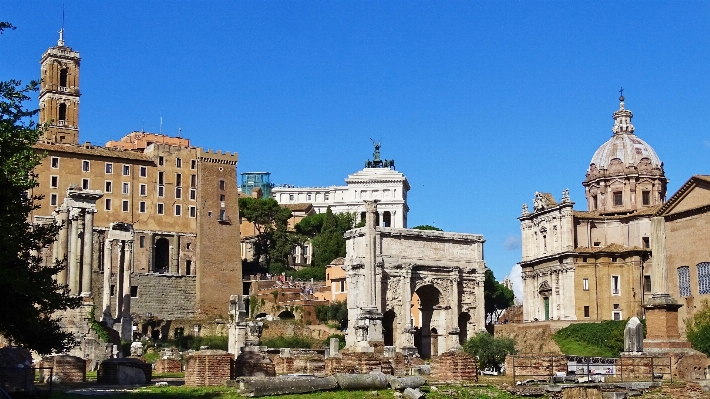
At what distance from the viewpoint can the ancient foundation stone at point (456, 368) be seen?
20.2 m

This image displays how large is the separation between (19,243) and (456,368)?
9499 mm

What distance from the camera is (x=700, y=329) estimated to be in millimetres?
39125

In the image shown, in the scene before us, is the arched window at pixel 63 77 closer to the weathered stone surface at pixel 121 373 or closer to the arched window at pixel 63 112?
the arched window at pixel 63 112

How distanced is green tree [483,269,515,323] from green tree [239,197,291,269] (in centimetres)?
1903

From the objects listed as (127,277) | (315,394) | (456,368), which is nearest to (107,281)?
(127,277)

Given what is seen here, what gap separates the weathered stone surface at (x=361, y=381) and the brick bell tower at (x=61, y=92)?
209ft

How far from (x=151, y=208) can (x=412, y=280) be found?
2881 centimetres

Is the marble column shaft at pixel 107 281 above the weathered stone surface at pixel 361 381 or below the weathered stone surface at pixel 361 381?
above

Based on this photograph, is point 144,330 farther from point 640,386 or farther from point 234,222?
point 640,386

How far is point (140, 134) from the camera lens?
85.9 metres

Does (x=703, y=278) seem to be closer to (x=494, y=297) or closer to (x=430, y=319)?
(x=430, y=319)

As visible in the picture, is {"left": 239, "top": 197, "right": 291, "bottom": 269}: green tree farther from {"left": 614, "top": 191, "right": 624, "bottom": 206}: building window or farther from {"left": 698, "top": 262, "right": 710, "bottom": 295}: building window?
{"left": 698, "top": 262, "right": 710, "bottom": 295}: building window

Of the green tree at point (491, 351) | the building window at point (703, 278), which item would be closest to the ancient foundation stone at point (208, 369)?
the green tree at point (491, 351)

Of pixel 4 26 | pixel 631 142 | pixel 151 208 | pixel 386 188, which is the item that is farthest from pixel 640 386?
pixel 386 188
